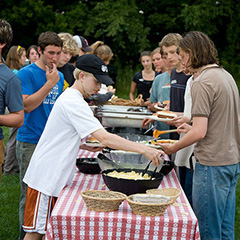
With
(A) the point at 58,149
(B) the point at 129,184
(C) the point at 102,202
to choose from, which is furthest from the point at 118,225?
(A) the point at 58,149

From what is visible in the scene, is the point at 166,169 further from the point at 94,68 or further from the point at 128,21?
the point at 128,21

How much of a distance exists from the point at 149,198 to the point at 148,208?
79mm

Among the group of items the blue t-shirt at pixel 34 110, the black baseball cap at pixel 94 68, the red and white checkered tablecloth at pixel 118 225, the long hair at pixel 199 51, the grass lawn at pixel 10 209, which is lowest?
the grass lawn at pixel 10 209

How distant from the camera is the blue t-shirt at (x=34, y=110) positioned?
338cm

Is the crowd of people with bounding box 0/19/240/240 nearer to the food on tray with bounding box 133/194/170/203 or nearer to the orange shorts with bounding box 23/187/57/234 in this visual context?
the orange shorts with bounding box 23/187/57/234

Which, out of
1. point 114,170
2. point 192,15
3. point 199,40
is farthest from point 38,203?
point 192,15

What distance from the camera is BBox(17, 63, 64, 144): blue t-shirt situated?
3.38 metres

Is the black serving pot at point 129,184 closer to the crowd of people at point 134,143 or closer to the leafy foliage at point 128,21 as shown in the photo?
the crowd of people at point 134,143

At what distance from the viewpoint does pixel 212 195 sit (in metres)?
2.65

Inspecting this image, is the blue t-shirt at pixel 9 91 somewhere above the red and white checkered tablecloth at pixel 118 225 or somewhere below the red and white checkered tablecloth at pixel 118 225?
→ above

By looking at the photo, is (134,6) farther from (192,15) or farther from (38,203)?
(38,203)

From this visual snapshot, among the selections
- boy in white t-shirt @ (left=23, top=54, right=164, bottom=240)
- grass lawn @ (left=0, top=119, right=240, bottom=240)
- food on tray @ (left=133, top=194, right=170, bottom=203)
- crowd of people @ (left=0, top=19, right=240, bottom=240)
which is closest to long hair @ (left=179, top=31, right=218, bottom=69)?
crowd of people @ (left=0, top=19, right=240, bottom=240)

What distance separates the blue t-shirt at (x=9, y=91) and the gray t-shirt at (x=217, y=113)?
1.10 meters

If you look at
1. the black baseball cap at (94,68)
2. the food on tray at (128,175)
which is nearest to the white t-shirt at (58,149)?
the black baseball cap at (94,68)
